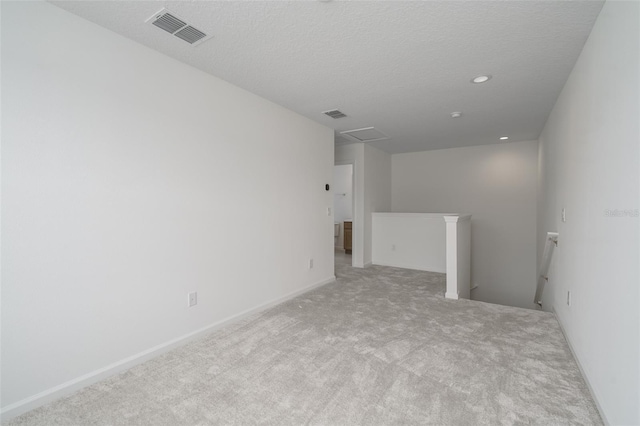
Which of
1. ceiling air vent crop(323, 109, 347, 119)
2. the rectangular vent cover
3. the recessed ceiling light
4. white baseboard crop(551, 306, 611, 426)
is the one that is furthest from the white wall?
white baseboard crop(551, 306, 611, 426)

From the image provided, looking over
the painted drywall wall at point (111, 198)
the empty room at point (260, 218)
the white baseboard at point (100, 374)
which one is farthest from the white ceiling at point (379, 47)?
the white baseboard at point (100, 374)

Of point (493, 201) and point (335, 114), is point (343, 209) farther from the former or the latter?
point (335, 114)

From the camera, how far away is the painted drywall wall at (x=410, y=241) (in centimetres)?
525

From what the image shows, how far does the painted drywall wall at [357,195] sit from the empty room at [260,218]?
196 centimetres


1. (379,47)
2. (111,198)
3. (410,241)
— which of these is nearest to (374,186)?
(410,241)

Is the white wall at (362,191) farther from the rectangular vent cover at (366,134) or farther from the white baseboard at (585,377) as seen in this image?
the white baseboard at (585,377)

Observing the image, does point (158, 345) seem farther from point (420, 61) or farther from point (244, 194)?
point (420, 61)

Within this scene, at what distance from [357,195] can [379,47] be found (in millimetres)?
3542

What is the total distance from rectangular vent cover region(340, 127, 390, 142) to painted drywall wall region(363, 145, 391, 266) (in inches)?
18.7

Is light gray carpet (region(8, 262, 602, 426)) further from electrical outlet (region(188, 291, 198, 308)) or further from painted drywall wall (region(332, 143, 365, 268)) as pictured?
painted drywall wall (region(332, 143, 365, 268))

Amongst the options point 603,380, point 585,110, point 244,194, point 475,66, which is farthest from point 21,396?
point 585,110

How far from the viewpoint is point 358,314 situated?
3180mm

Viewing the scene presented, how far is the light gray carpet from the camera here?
166 cm

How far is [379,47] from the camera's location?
88.4 inches
